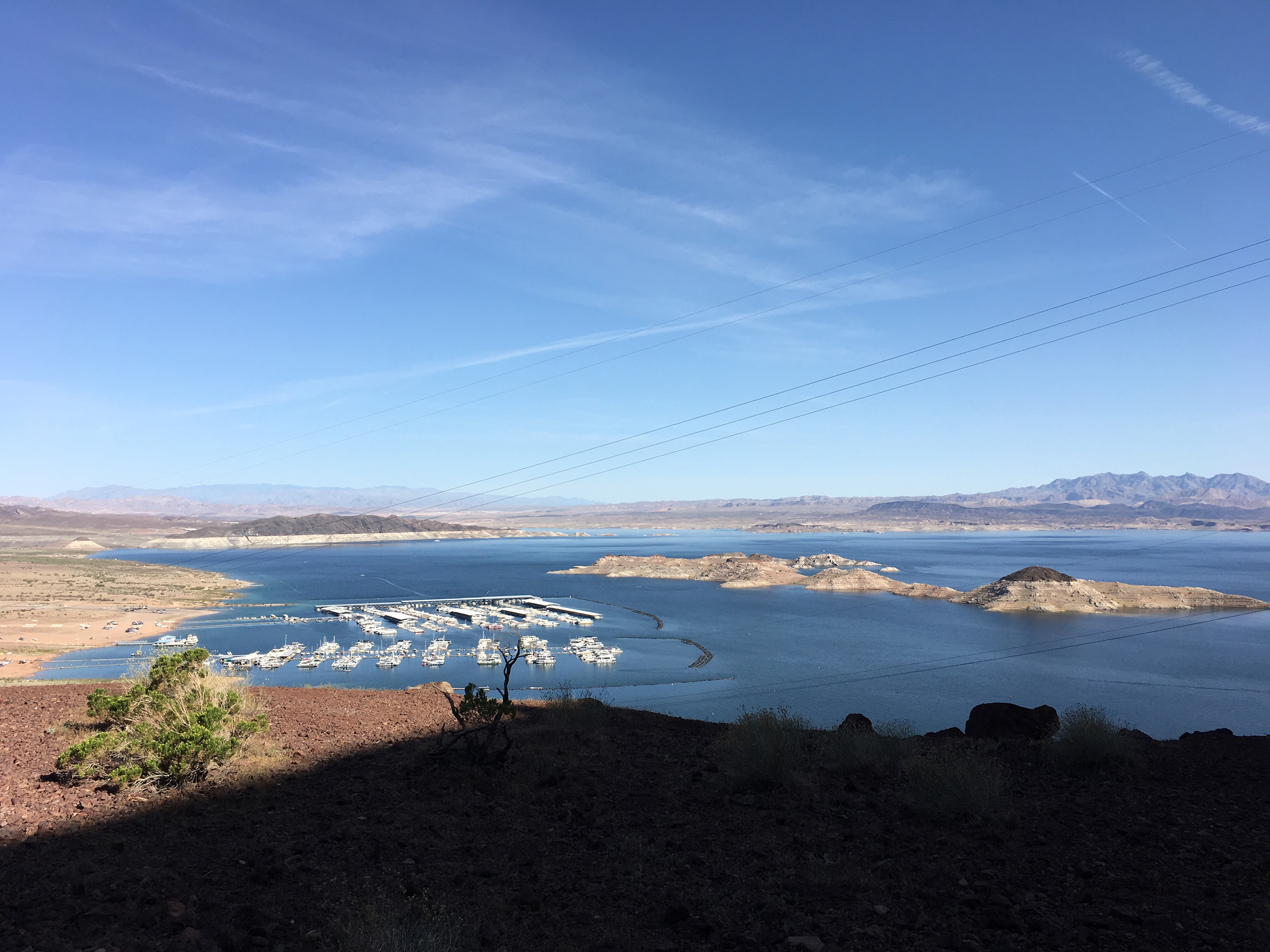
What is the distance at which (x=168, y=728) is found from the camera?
9656 mm

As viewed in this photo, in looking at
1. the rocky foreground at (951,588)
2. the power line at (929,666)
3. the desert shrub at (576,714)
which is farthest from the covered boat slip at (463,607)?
the desert shrub at (576,714)

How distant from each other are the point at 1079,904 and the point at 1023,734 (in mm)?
8650

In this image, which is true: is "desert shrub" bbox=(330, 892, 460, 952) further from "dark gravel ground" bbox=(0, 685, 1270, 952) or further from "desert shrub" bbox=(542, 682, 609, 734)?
Result: "desert shrub" bbox=(542, 682, 609, 734)

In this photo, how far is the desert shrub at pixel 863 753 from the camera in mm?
11281

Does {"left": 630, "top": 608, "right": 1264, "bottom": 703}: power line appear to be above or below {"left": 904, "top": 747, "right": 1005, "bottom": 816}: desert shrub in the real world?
below

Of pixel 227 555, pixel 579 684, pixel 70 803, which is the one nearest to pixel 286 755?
pixel 70 803

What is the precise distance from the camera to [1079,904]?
671 centimetres

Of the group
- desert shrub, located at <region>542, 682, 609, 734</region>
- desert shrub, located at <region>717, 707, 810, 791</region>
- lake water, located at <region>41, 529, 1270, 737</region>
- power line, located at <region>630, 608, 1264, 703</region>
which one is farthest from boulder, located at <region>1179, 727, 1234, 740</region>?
power line, located at <region>630, 608, 1264, 703</region>

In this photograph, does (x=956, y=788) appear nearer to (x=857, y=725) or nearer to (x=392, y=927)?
(x=857, y=725)

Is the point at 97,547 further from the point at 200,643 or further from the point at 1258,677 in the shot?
the point at 1258,677

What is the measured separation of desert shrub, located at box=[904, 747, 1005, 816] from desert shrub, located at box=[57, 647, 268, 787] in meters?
9.09

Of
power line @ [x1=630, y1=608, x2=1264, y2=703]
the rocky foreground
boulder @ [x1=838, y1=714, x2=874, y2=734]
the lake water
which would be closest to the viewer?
boulder @ [x1=838, y1=714, x2=874, y2=734]

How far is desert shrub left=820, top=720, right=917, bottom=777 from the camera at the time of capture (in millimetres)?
11281

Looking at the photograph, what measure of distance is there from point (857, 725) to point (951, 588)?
9335 cm
